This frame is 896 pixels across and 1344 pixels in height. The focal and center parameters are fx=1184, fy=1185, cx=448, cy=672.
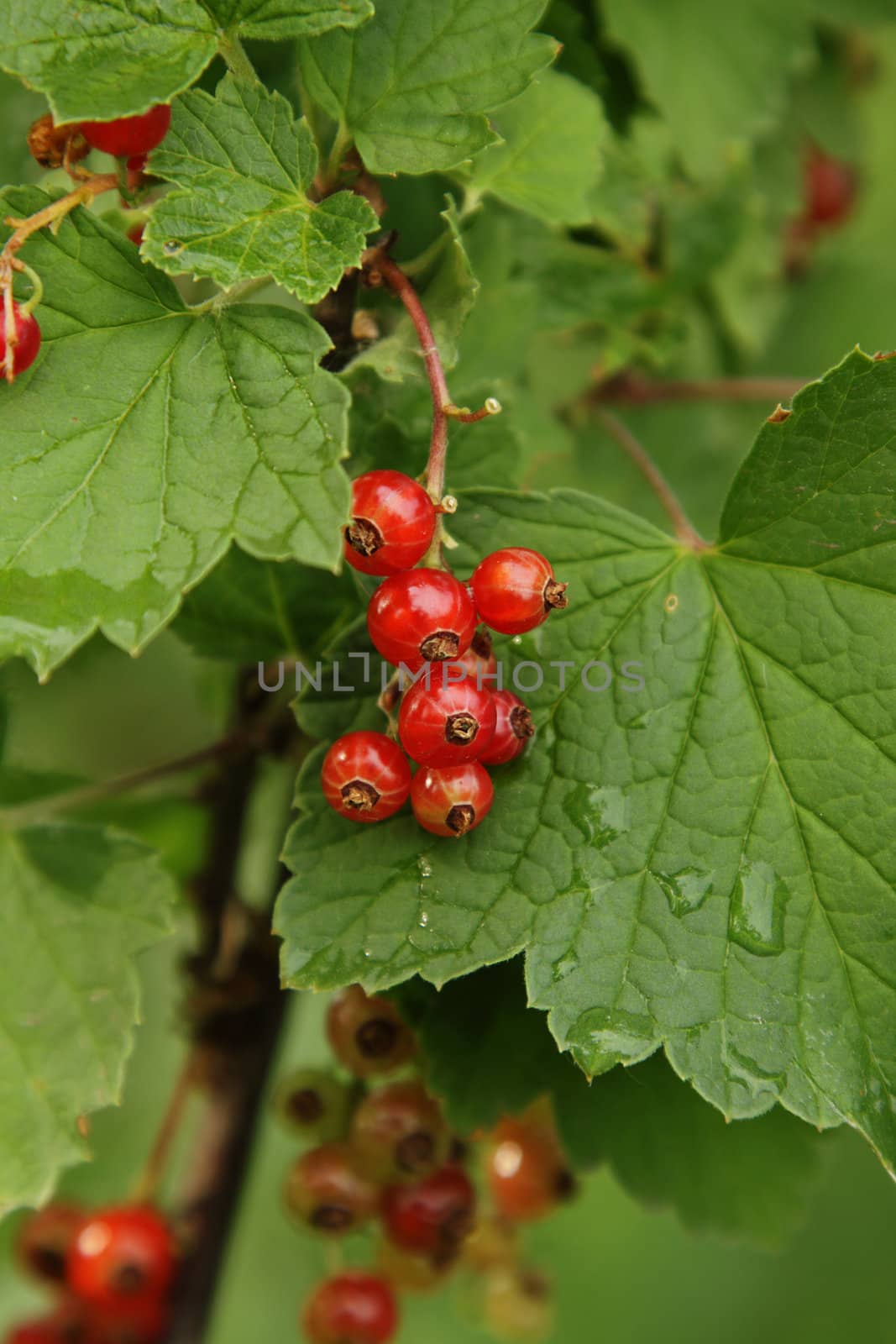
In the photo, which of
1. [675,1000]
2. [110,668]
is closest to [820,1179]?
[675,1000]

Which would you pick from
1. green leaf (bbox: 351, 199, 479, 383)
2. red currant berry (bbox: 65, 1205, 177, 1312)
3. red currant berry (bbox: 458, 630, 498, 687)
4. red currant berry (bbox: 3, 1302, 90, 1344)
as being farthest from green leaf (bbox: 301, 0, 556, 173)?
red currant berry (bbox: 3, 1302, 90, 1344)

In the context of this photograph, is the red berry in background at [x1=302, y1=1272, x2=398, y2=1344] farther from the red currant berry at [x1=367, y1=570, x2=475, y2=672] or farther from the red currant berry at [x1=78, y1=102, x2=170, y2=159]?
the red currant berry at [x1=78, y1=102, x2=170, y2=159]

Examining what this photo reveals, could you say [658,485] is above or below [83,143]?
below

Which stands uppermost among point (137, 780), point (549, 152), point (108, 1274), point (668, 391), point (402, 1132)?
point (549, 152)

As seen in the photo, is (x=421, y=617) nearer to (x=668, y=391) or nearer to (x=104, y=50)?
(x=104, y=50)

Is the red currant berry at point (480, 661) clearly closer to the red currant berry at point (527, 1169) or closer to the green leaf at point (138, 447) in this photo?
the green leaf at point (138, 447)

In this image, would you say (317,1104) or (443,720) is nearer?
(443,720)

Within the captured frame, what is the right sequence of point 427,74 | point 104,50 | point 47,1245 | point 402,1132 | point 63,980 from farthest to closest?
point 47,1245 < point 402,1132 < point 63,980 < point 427,74 < point 104,50

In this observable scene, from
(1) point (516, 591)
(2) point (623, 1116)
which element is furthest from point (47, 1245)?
(1) point (516, 591)

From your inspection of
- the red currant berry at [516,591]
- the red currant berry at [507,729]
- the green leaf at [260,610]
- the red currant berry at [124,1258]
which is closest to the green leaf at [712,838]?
the red currant berry at [507,729]

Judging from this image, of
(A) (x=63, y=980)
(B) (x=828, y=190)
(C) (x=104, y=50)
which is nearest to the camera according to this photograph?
(C) (x=104, y=50)
